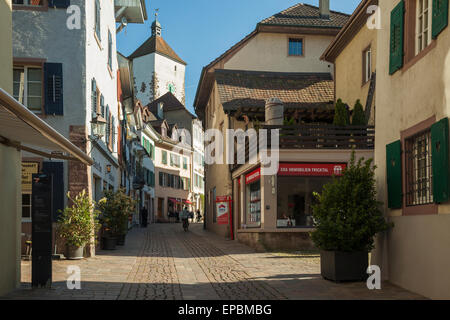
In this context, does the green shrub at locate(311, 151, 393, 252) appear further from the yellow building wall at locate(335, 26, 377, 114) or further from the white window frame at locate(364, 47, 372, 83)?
the white window frame at locate(364, 47, 372, 83)

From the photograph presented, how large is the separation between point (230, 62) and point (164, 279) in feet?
57.2

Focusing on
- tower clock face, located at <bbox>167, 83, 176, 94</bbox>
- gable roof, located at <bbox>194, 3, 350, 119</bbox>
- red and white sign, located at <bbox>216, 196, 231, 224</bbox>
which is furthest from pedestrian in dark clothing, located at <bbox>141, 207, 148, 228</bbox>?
tower clock face, located at <bbox>167, 83, 176, 94</bbox>

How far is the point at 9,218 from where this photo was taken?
8312 millimetres

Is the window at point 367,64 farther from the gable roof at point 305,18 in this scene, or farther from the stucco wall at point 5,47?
the stucco wall at point 5,47

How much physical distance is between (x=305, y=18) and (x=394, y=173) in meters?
18.9

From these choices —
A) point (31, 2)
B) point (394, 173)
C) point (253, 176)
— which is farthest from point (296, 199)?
point (31, 2)

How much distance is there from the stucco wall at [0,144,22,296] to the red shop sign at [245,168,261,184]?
32.1 feet

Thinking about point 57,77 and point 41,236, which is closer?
point 41,236

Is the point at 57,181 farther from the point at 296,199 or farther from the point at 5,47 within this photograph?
the point at 296,199

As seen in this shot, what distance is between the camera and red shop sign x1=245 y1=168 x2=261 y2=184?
1756 cm

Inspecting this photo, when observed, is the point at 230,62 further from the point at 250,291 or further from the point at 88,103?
the point at 250,291

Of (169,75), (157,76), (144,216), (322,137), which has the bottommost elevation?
(144,216)

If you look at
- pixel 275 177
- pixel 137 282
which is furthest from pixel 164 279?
pixel 275 177

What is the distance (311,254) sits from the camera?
15.1 m
